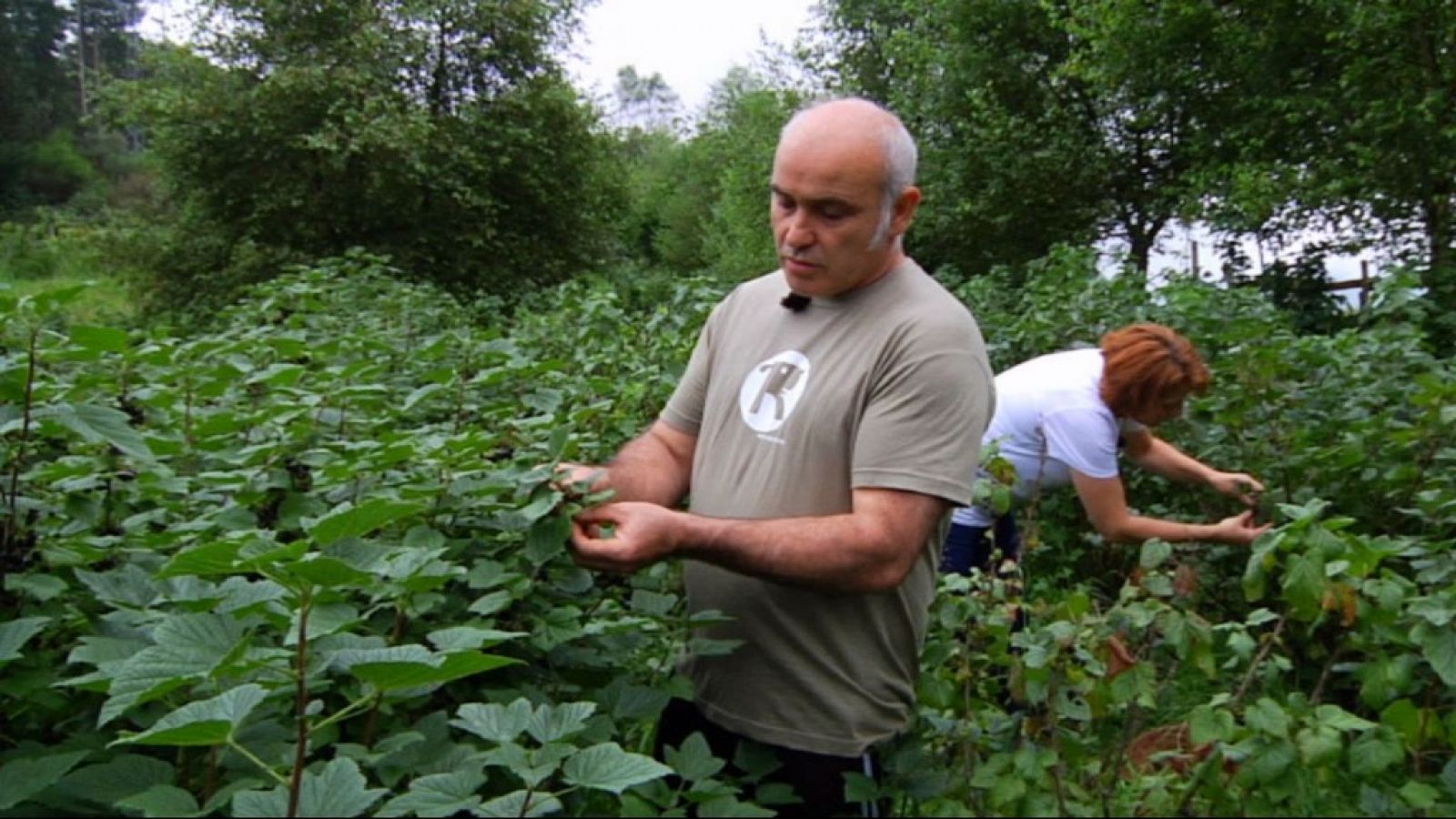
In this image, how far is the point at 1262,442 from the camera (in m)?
4.27

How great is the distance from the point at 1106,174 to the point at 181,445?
59.9 ft

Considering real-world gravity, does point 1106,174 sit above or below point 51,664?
above

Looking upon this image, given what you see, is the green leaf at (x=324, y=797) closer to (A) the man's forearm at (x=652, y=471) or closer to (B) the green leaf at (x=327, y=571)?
(B) the green leaf at (x=327, y=571)

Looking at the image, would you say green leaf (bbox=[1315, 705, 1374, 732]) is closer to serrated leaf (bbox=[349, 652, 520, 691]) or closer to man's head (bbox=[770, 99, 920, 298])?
man's head (bbox=[770, 99, 920, 298])

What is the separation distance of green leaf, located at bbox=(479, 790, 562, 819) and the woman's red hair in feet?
8.33

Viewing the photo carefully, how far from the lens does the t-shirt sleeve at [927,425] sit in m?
1.68

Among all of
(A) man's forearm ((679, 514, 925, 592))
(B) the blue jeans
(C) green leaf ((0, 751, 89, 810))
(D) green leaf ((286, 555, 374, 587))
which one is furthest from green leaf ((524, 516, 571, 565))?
(B) the blue jeans

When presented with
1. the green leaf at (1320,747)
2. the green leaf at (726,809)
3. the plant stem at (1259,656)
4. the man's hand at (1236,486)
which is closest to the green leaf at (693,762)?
the green leaf at (726,809)

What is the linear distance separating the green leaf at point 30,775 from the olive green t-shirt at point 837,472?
91cm

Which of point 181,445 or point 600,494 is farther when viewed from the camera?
point 181,445

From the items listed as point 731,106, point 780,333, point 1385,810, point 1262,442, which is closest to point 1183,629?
point 1385,810

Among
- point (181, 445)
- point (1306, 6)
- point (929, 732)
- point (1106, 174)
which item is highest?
point (1306, 6)

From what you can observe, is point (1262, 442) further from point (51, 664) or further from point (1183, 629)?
point (51, 664)

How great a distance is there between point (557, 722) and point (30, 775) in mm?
549
